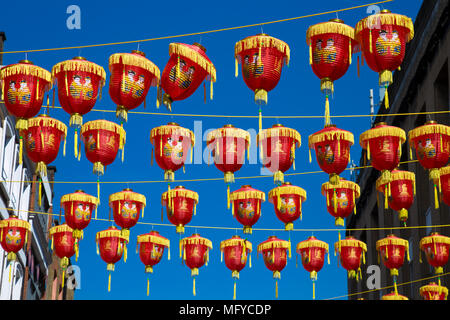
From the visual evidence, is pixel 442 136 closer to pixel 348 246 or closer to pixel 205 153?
pixel 205 153

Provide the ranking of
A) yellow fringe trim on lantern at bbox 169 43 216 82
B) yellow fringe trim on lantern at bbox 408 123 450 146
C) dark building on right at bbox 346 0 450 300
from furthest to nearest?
dark building on right at bbox 346 0 450 300, yellow fringe trim on lantern at bbox 408 123 450 146, yellow fringe trim on lantern at bbox 169 43 216 82

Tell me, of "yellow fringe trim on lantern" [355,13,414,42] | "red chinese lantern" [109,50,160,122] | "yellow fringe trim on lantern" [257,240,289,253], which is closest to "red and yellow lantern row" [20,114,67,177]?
"red chinese lantern" [109,50,160,122]

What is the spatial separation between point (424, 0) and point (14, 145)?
15.2 metres

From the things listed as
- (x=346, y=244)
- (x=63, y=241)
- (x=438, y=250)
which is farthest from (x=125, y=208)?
(x=438, y=250)

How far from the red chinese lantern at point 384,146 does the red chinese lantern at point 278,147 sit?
52.9 inches

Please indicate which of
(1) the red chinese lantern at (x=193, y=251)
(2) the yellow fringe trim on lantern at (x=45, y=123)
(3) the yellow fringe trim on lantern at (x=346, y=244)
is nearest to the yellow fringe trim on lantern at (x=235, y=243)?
(1) the red chinese lantern at (x=193, y=251)

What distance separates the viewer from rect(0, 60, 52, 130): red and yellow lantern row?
13.1m

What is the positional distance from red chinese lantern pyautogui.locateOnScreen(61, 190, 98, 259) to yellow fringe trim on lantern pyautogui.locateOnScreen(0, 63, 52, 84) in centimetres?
529

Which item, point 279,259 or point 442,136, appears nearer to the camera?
point 442,136

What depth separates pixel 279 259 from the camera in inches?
780

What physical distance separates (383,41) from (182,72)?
305 cm

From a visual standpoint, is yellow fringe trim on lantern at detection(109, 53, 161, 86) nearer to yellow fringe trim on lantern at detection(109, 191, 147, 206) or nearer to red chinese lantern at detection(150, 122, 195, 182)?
red chinese lantern at detection(150, 122, 195, 182)

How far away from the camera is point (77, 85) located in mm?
12969

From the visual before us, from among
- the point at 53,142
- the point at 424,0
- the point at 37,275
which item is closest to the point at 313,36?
the point at 53,142
